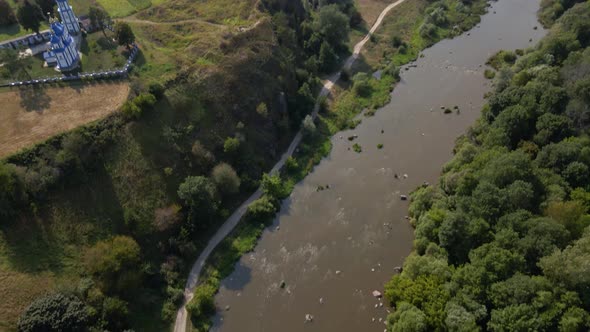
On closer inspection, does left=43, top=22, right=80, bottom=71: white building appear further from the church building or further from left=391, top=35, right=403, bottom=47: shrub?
left=391, top=35, right=403, bottom=47: shrub

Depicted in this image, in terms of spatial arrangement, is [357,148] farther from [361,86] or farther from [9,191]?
[9,191]

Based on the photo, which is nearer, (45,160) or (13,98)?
(45,160)

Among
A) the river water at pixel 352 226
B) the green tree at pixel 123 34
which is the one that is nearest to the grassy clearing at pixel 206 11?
the green tree at pixel 123 34

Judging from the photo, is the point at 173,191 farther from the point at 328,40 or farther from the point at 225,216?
the point at 328,40

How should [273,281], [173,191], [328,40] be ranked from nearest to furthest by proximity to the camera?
[273,281], [173,191], [328,40]

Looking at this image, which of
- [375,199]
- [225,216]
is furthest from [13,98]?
[375,199]

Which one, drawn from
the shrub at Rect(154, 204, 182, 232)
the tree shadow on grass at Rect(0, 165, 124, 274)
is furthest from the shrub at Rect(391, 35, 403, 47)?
the tree shadow on grass at Rect(0, 165, 124, 274)

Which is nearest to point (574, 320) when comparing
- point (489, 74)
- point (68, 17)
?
point (489, 74)

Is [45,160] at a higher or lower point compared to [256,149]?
higher
